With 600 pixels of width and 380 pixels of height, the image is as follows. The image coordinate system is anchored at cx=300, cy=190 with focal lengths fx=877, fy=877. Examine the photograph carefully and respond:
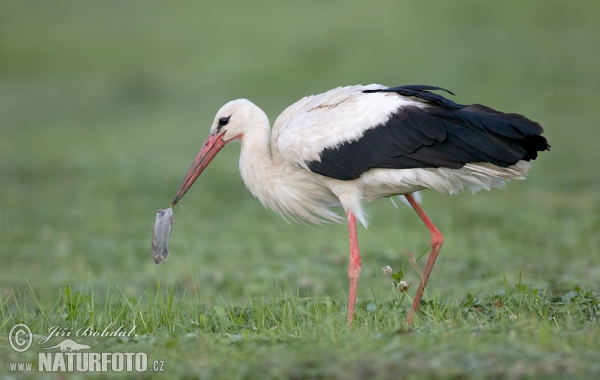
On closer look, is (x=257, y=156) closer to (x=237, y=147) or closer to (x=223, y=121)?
(x=223, y=121)

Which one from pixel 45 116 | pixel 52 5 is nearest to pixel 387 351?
pixel 45 116

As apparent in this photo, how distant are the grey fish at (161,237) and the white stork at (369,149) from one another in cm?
52

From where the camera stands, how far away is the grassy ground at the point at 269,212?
4582mm

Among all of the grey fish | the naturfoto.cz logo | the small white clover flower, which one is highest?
the grey fish

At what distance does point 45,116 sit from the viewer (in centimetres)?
1991

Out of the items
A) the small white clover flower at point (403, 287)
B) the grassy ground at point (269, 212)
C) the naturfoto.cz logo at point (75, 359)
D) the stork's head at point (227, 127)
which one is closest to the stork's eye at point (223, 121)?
the stork's head at point (227, 127)

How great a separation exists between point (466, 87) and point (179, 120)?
6.19 metres

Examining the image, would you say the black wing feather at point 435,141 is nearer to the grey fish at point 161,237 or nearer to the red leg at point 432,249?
the red leg at point 432,249

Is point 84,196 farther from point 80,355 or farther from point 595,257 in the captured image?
point 80,355

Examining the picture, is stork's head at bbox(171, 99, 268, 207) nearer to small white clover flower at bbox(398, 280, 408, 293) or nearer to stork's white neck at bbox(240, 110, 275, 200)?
stork's white neck at bbox(240, 110, 275, 200)

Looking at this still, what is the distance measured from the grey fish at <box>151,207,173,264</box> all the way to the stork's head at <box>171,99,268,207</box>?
0.44 meters

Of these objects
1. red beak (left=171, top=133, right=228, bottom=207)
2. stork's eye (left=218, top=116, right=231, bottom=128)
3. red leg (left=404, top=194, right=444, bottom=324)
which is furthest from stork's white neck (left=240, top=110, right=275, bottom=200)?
red leg (left=404, top=194, right=444, bottom=324)

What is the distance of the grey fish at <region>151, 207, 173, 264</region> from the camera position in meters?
6.04

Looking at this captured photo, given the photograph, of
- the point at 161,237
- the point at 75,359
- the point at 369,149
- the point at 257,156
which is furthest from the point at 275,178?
the point at 75,359
